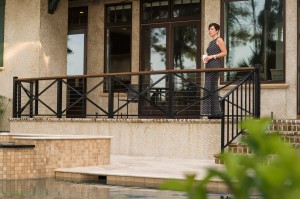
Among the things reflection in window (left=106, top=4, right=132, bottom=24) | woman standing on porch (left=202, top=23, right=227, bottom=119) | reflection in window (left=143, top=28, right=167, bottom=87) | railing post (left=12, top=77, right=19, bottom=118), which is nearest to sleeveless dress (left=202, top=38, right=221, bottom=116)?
woman standing on porch (left=202, top=23, right=227, bottom=119)

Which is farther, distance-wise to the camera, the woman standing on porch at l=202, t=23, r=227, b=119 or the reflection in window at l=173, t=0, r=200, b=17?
the reflection in window at l=173, t=0, r=200, b=17

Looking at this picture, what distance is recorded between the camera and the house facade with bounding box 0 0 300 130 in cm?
1060

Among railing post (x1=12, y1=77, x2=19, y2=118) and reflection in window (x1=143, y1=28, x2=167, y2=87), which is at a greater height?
reflection in window (x1=143, y1=28, x2=167, y2=87)

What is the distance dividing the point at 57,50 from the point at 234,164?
41.5ft

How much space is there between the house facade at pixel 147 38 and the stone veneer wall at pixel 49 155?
13.0ft

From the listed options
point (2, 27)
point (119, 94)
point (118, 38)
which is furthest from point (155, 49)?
point (2, 27)

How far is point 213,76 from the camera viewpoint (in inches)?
382

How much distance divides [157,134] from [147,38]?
404cm

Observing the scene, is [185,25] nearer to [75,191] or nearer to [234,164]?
[75,191]

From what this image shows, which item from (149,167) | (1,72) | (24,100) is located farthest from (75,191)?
(1,72)

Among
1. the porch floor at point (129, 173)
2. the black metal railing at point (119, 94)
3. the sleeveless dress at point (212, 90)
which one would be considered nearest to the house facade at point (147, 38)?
the black metal railing at point (119, 94)

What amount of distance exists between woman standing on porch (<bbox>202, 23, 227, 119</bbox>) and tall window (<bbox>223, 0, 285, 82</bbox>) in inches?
45.7

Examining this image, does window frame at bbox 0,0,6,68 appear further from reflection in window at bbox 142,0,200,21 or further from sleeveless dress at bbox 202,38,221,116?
sleeveless dress at bbox 202,38,221,116

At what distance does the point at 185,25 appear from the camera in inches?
496
